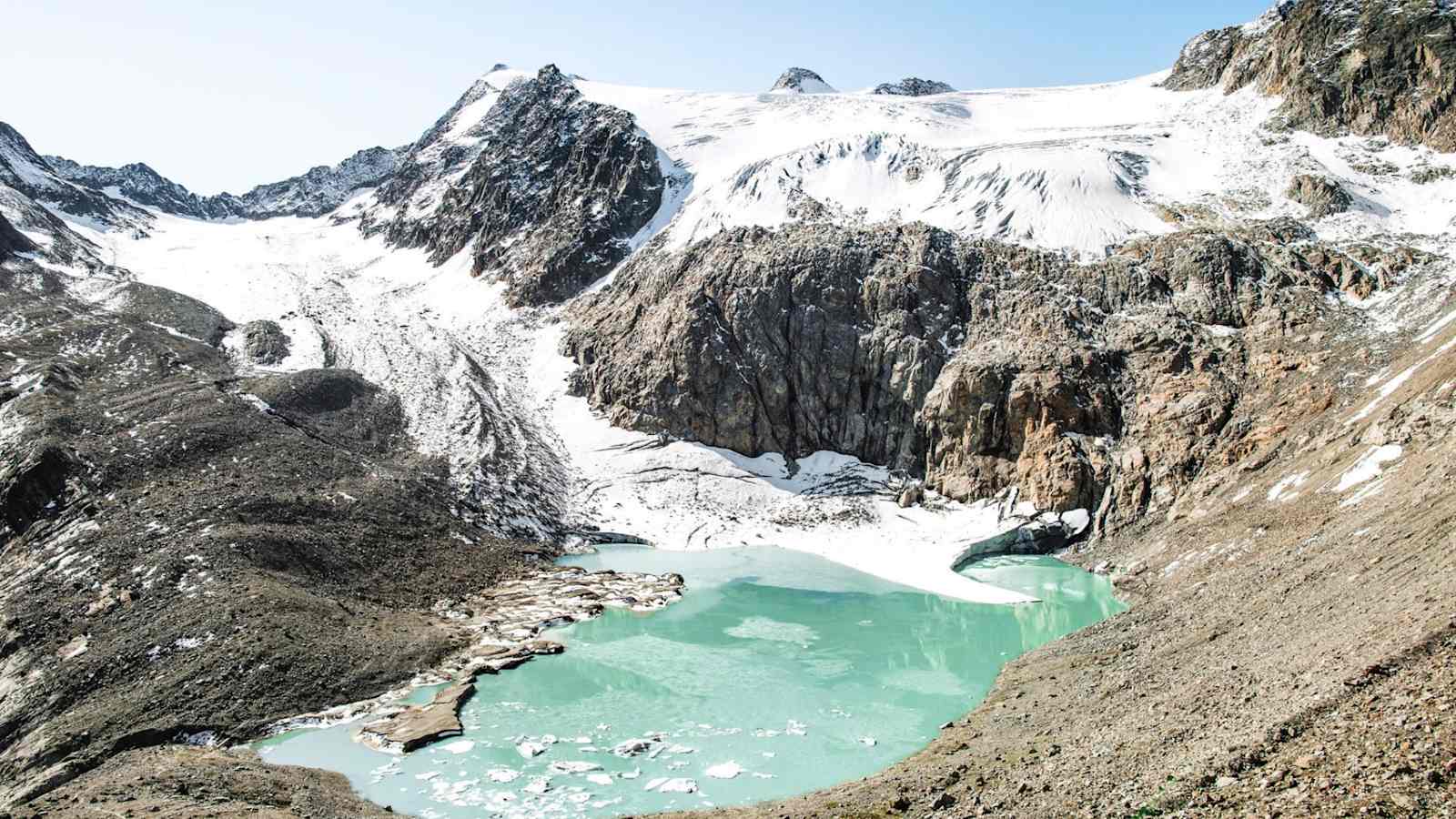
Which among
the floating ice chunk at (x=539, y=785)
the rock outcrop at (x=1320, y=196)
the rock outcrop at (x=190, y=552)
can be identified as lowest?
the floating ice chunk at (x=539, y=785)

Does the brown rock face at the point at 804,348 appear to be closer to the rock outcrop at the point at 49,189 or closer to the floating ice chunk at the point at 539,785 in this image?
the floating ice chunk at the point at 539,785

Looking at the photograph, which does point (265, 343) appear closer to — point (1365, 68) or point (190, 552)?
point (190, 552)

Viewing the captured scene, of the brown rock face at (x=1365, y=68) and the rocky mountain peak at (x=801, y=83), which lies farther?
the rocky mountain peak at (x=801, y=83)

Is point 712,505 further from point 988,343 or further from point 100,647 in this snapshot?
point 100,647

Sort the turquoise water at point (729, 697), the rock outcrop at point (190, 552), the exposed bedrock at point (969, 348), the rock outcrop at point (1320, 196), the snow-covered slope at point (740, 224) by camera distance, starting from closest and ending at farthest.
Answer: the turquoise water at point (729, 697) → the rock outcrop at point (190, 552) → the exposed bedrock at point (969, 348) → the snow-covered slope at point (740, 224) → the rock outcrop at point (1320, 196)

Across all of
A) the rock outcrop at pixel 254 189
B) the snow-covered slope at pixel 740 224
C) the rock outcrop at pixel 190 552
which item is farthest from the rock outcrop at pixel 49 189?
the rock outcrop at pixel 190 552

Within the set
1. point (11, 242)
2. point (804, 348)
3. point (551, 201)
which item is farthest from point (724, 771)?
point (11, 242)
